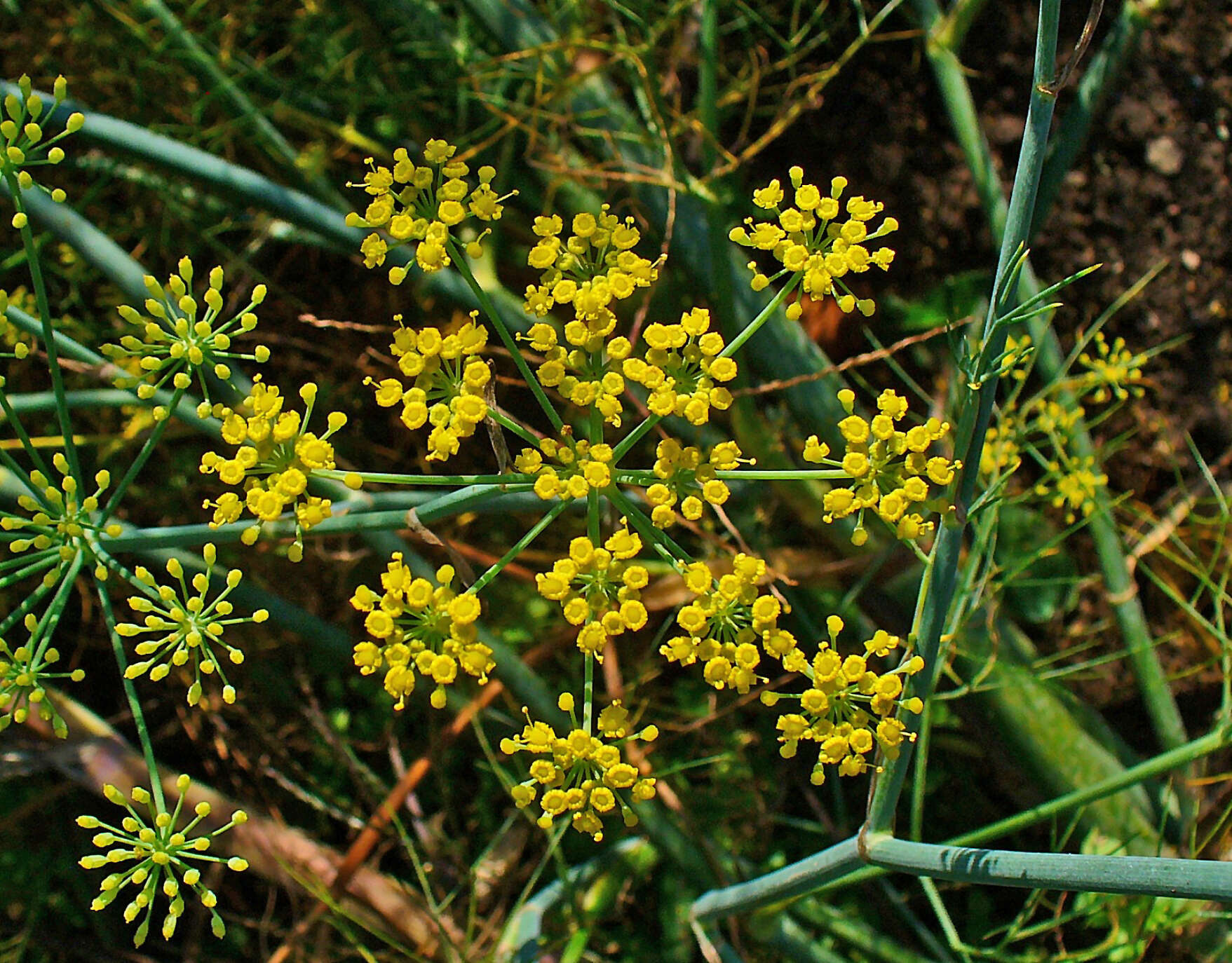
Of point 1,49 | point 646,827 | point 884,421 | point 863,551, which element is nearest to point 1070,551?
point 863,551

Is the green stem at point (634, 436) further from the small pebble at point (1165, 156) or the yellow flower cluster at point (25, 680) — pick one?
the small pebble at point (1165, 156)

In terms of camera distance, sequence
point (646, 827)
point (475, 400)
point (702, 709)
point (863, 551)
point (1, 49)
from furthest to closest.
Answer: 1. point (1, 49)
2. point (702, 709)
3. point (863, 551)
4. point (646, 827)
5. point (475, 400)

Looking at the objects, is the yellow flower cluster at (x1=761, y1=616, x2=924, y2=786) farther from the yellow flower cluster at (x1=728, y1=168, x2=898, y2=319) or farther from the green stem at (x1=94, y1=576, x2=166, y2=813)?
the green stem at (x1=94, y1=576, x2=166, y2=813)

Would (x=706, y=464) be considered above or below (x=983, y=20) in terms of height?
below

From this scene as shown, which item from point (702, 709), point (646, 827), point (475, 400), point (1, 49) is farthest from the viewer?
point (1, 49)

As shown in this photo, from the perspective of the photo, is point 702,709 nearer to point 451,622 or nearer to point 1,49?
point 451,622

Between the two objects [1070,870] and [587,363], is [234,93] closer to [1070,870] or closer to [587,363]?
[587,363]

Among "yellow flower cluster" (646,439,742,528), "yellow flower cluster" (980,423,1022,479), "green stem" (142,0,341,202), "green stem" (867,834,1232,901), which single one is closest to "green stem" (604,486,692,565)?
"yellow flower cluster" (646,439,742,528)
